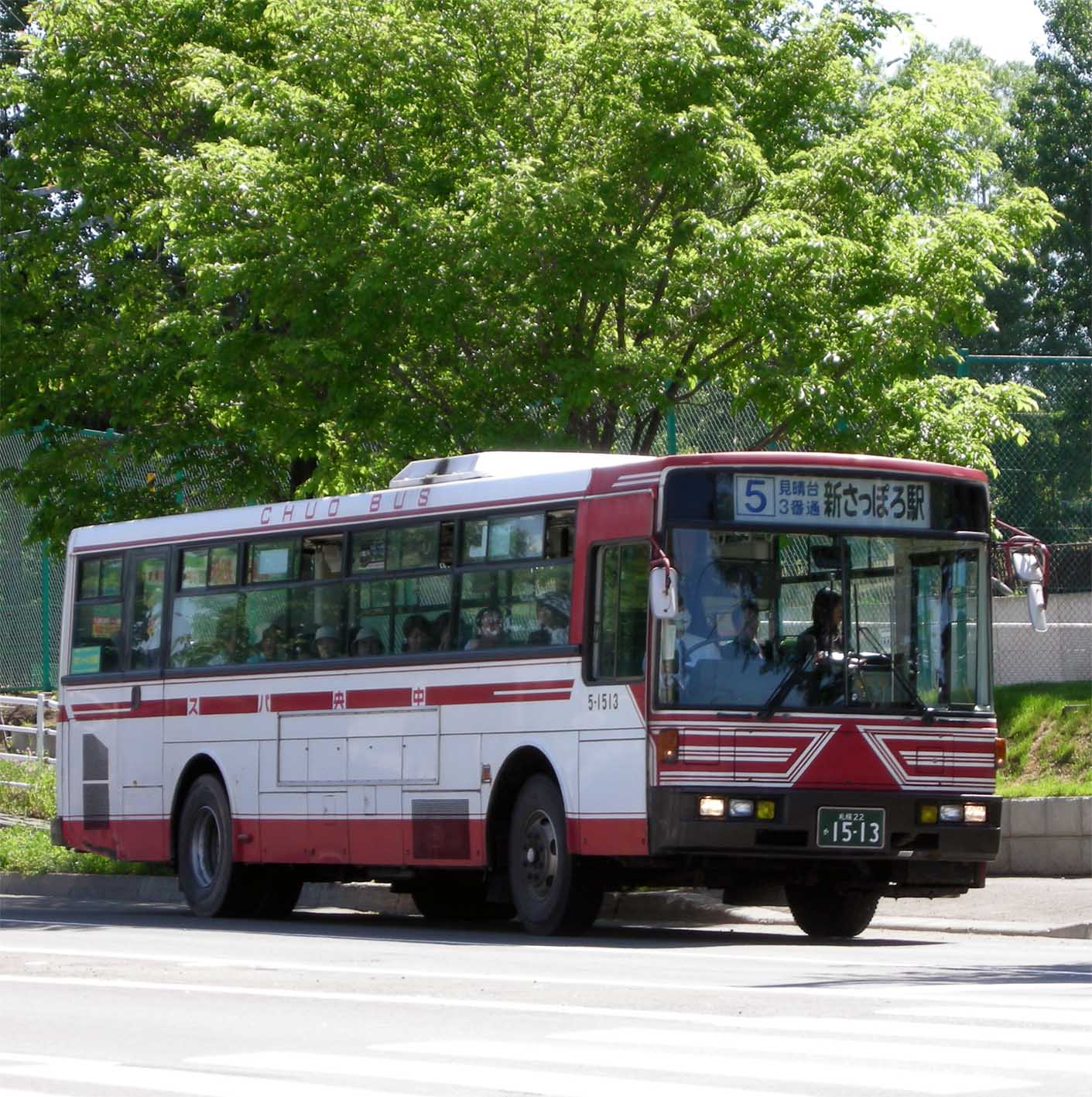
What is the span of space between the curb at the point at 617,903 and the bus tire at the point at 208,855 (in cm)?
169

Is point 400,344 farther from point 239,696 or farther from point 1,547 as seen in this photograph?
point 1,547

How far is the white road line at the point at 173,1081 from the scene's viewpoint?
7652 millimetres

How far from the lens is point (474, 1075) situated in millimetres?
8023

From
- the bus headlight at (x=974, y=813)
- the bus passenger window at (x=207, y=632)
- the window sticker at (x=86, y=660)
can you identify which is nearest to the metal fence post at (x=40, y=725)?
the window sticker at (x=86, y=660)

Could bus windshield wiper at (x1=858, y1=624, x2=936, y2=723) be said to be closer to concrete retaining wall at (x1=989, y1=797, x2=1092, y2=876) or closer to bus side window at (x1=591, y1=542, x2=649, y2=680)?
bus side window at (x1=591, y1=542, x2=649, y2=680)

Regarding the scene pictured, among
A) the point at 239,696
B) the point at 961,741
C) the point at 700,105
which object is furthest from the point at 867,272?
the point at 239,696

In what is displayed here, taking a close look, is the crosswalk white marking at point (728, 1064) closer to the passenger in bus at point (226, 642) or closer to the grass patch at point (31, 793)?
the passenger in bus at point (226, 642)

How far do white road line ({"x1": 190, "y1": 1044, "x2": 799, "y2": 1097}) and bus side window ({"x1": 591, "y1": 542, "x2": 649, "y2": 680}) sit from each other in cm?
707

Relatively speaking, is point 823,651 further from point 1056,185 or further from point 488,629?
point 1056,185

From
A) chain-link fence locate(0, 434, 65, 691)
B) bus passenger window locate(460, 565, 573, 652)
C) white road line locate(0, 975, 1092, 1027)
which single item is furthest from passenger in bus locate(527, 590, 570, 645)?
chain-link fence locate(0, 434, 65, 691)

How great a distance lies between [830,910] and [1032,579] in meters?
3.00

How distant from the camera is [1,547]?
3522cm

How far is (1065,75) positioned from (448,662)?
41264 mm

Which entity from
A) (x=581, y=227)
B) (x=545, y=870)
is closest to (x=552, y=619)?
(x=545, y=870)
